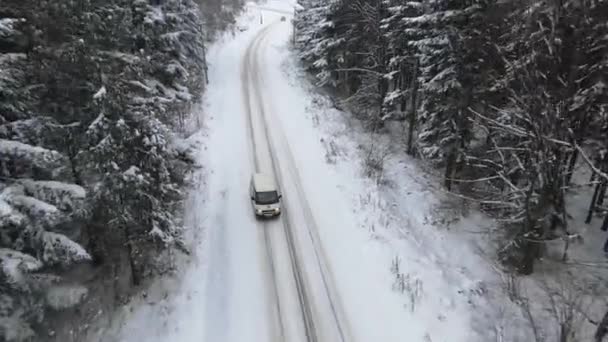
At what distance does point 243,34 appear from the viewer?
61.3 m

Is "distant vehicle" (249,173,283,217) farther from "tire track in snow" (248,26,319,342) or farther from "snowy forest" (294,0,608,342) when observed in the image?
"snowy forest" (294,0,608,342)

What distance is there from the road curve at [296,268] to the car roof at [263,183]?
136cm

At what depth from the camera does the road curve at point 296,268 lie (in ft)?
42.8

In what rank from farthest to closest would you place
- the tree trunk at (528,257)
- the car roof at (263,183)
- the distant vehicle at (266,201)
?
the car roof at (263,183) → the distant vehicle at (266,201) → the tree trunk at (528,257)

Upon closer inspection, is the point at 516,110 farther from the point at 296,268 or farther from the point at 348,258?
the point at 296,268

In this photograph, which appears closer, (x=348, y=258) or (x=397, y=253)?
(x=348, y=258)

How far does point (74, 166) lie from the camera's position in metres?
12.9

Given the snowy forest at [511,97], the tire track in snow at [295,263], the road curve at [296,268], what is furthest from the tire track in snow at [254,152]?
the snowy forest at [511,97]

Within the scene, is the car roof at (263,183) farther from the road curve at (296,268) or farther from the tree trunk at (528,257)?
the tree trunk at (528,257)

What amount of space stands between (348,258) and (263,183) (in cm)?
545

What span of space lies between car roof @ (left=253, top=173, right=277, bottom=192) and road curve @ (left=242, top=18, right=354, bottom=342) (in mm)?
1362

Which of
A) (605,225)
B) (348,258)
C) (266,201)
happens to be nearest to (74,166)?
(266,201)

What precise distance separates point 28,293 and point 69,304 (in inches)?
54.0

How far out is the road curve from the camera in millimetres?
13055
